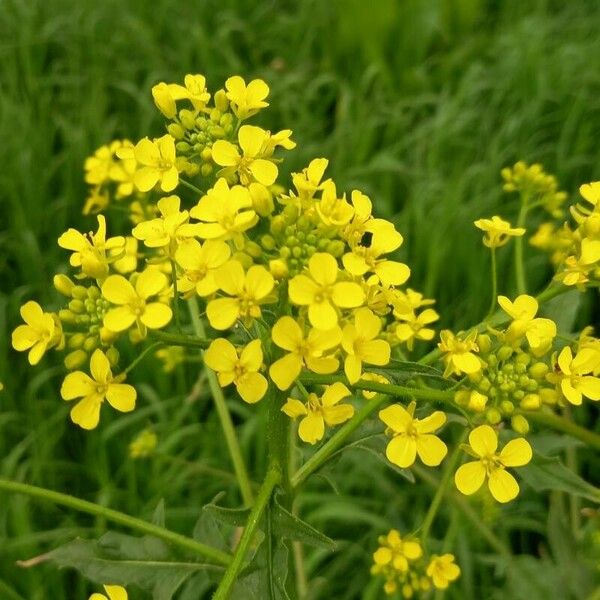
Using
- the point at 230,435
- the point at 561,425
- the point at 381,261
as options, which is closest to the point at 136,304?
the point at 381,261

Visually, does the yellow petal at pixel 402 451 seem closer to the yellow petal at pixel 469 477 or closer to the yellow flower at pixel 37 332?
the yellow petal at pixel 469 477

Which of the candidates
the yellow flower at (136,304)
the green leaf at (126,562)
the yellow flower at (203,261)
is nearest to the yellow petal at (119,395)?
the yellow flower at (136,304)

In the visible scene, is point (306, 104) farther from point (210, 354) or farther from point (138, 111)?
point (210, 354)

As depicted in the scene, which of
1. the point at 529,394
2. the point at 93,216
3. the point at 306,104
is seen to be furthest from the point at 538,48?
the point at 529,394

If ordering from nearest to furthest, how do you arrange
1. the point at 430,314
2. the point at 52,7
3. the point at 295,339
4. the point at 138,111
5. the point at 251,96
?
the point at 295,339 < the point at 251,96 < the point at 430,314 < the point at 138,111 < the point at 52,7

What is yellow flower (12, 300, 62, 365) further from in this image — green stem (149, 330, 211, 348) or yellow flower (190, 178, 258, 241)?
yellow flower (190, 178, 258, 241)
